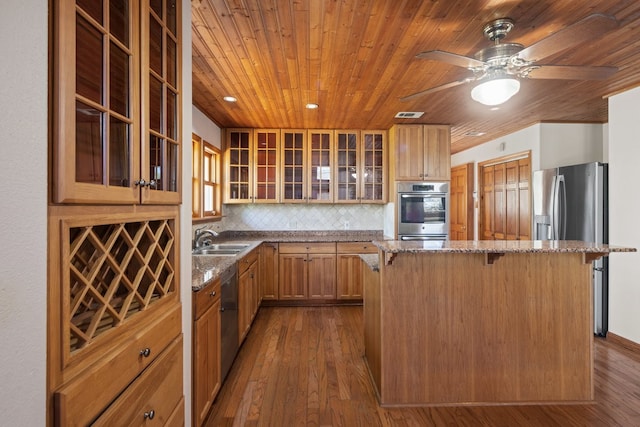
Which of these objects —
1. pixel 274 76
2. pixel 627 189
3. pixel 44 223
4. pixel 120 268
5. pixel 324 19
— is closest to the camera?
pixel 44 223

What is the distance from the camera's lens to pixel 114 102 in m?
1.06

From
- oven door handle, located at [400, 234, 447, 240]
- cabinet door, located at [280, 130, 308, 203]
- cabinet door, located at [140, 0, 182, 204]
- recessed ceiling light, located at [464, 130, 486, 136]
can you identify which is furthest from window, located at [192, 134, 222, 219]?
recessed ceiling light, located at [464, 130, 486, 136]

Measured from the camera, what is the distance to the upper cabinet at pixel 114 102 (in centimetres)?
85

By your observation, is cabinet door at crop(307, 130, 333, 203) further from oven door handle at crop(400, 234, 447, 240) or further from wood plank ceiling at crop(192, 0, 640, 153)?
oven door handle at crop(400, 234, 447, 240)

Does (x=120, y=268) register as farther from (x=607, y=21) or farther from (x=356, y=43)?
(x=607, y=21)

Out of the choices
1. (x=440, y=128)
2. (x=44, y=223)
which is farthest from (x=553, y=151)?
(x=44, y=223)

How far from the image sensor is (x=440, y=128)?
177 inches

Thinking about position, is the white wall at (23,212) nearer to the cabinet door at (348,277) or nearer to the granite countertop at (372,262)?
the granite countertop at (372,262)

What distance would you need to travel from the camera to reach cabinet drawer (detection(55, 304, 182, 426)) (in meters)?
0.86

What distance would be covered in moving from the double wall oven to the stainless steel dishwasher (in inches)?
98.2

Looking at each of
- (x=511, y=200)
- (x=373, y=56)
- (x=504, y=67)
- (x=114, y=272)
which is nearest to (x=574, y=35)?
(x=504, y=67)

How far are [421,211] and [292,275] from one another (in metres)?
1.93

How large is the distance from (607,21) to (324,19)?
138cm

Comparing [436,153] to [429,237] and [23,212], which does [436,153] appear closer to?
[429,237]
